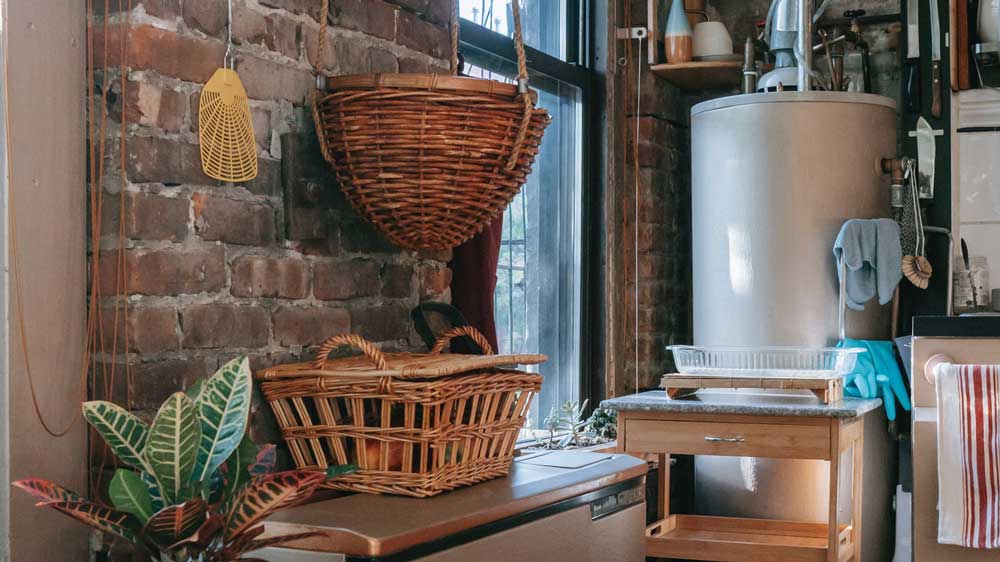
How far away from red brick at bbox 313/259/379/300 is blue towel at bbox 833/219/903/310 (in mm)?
1545

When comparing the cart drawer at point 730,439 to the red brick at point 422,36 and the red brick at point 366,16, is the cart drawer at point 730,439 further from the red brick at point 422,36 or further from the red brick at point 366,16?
the red brick at point 366,16

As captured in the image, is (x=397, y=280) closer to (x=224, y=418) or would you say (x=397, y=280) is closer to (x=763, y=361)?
(x=224, y=418)

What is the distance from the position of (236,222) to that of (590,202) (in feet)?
6.20

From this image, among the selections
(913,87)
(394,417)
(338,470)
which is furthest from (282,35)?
(913,87)

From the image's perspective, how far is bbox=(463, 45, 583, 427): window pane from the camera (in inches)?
118

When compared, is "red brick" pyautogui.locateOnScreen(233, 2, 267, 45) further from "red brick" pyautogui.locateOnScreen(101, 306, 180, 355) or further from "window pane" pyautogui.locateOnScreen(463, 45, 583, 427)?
"window pane" pyautogui.locateOnScreen(463, 45, 583, 427)

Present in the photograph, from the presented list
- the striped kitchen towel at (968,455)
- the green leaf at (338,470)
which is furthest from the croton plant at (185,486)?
the striped kitchen towel at (968,455)

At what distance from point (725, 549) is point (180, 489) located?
1.88 m

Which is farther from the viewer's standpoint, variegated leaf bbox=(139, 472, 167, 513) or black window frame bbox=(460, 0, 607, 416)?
black window frame bbox=(460, 0, 607, 416)

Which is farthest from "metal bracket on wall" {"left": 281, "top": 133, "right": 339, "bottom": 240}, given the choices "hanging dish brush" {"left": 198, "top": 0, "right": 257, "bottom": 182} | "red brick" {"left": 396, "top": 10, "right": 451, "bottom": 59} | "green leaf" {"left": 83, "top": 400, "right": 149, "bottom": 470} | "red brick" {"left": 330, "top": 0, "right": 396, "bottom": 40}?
"green leaf" {"left": 83, "top": 400, "right": 149, "bottom": 470}

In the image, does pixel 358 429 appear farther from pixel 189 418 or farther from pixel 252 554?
pixel 189 418

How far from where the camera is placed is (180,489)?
117 cm

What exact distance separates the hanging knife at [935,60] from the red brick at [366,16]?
1957 mm

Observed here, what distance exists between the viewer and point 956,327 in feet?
7.34
